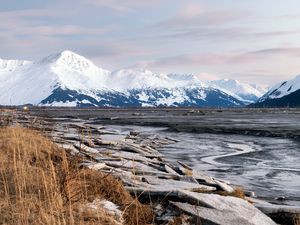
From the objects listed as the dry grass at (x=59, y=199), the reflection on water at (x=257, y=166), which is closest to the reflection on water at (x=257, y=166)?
the reflection on water at (x=257, y=166)

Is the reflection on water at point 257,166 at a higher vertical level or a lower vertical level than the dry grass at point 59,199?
lower

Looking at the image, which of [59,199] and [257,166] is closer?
[59,199]

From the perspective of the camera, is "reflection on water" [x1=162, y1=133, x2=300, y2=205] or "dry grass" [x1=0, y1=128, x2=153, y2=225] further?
"reflection on water" [x1=162, y1=133, x2=300, y2=205]

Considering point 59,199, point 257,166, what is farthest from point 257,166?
point 59,199

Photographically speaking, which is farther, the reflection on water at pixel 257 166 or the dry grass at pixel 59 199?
the reflection on water at pixel 257 166

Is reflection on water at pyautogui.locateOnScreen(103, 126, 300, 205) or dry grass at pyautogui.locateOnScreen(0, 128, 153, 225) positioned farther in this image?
reflection on water at pyautogui.locateOnScreen(103, 126, 300, 205)

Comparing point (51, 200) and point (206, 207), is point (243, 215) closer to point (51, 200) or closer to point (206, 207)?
point (206, 207)

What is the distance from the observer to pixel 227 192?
11.2m

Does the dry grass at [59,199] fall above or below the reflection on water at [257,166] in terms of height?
above

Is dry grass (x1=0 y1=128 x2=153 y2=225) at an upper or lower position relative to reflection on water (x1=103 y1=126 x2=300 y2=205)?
upper

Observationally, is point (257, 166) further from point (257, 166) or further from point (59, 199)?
point (59, 199)

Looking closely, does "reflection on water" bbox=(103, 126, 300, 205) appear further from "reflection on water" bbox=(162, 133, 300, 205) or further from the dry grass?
the dry grass

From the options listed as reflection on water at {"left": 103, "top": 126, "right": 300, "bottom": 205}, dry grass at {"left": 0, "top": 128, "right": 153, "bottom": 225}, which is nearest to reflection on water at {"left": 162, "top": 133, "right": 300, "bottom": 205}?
reflection on water at {"left": 103, "top": 126, "right": 300, "bottom": 205}

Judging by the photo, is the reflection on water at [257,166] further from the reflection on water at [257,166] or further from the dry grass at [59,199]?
the dry grass at [59,199]
